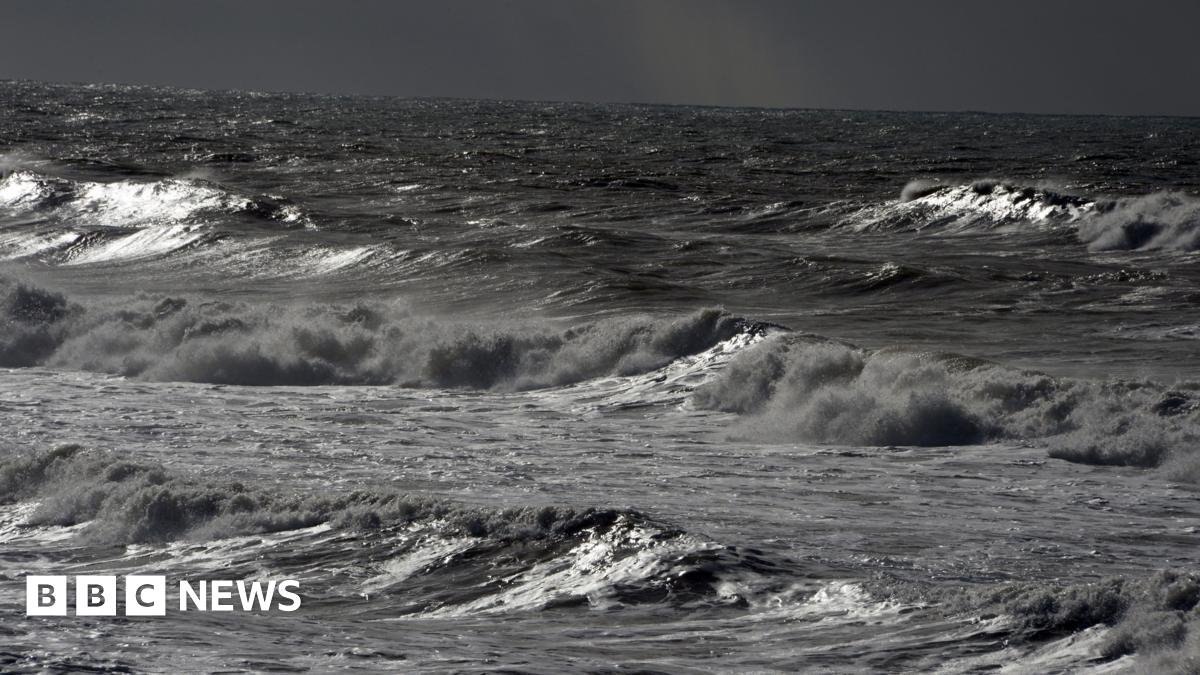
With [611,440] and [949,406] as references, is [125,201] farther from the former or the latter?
[949,406]

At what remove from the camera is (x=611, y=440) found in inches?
524

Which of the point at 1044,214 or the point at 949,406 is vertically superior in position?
A: the point at 1044,214

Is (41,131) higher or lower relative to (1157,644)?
higher

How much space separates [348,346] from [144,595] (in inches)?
372

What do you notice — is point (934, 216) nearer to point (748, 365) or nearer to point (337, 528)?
point (748, 365)

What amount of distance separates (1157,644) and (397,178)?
38549 millimetres

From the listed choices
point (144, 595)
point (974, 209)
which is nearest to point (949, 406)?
point (144, 595)

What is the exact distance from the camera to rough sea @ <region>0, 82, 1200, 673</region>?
766 centimetres

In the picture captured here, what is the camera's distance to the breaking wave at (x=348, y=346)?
16781 millimetres

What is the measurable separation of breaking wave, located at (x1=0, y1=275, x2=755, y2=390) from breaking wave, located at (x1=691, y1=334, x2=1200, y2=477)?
6.39 ft

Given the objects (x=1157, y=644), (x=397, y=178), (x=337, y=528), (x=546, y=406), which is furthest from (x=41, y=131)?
(x=1157, y=644)

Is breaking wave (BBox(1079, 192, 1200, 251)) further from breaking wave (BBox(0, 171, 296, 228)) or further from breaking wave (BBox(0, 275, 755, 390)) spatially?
breaking wave (BBox(0, 171, 296, 228))

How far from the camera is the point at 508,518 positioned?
972cm

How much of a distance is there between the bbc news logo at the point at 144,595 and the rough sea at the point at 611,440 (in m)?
0.15
